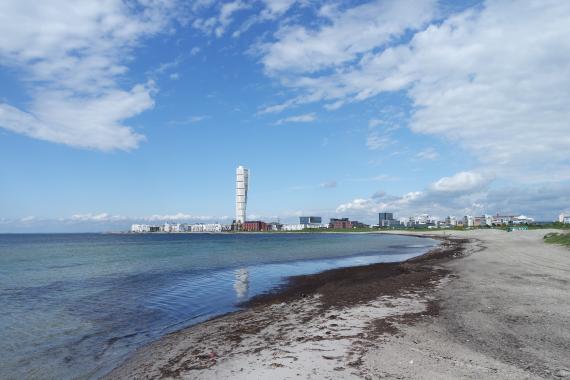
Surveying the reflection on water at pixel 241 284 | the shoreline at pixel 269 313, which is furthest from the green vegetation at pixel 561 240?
the reflection on water at pixel 241 284

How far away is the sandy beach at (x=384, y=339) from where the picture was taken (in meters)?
9.90

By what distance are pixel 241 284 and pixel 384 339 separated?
20.5 metres

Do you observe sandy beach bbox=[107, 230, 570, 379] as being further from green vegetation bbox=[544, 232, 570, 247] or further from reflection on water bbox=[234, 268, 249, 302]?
green vegetation bbox=[544, 232, 570, 247]

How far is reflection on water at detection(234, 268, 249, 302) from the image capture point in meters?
26.0

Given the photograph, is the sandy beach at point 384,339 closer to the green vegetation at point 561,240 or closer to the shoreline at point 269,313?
the shoreline at point 269,313

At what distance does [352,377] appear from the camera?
9.30m

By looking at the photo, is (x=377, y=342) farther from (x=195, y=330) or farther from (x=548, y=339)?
(x=195, y=330)

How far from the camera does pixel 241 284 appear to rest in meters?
31.4

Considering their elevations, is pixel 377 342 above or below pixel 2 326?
above

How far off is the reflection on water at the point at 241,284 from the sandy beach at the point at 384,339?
141 inches

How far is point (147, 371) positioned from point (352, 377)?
6679mm

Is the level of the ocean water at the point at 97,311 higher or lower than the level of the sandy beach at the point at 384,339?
lower

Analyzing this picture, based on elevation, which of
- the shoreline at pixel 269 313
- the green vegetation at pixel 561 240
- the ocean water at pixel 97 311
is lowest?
the ocean water at pixel 97 311

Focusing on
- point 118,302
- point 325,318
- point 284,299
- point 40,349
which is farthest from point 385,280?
point 40,349
